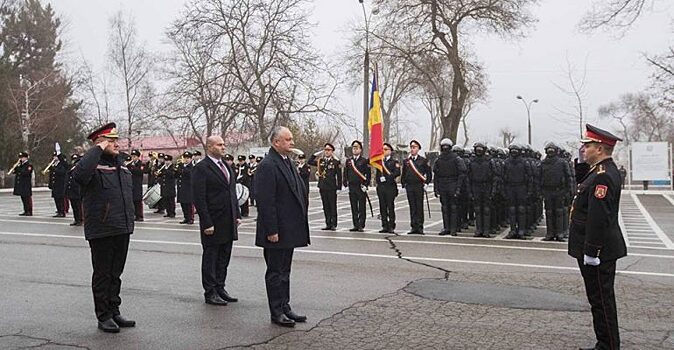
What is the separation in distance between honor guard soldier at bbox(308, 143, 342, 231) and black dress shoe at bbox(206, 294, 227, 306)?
347 inches

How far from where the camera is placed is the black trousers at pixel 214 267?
7.57 metres

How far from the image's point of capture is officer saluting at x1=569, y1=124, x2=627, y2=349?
541 cm

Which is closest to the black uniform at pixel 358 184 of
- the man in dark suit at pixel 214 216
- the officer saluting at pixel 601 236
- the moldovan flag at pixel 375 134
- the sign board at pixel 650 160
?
the moldovan flag at pixel 375 134

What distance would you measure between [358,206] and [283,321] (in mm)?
9685

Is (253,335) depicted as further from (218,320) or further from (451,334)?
(451,334)

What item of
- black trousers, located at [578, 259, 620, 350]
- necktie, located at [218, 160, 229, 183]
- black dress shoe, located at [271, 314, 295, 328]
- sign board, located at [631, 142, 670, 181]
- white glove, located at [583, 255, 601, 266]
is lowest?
black dress shoe, located at [271, 314, 295, 328]

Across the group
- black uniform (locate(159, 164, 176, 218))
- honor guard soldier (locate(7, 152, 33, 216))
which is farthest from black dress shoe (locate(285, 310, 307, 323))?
honor guard soldier (locate(7, 152, 33, 216))

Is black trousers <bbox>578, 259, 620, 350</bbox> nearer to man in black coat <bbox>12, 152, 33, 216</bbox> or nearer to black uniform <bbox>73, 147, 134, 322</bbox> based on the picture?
black uniform <bbox>73, 147, 134, 322</bbox>

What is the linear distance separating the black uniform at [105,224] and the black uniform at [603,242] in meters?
4.39

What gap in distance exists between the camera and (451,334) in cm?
616

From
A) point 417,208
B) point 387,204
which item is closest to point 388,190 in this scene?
point 387,204

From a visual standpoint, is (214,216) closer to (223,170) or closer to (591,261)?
A: (223,170)

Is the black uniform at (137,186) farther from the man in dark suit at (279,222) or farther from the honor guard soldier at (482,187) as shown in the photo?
the man in dark suit at (279,222)

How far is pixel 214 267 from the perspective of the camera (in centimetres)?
764
